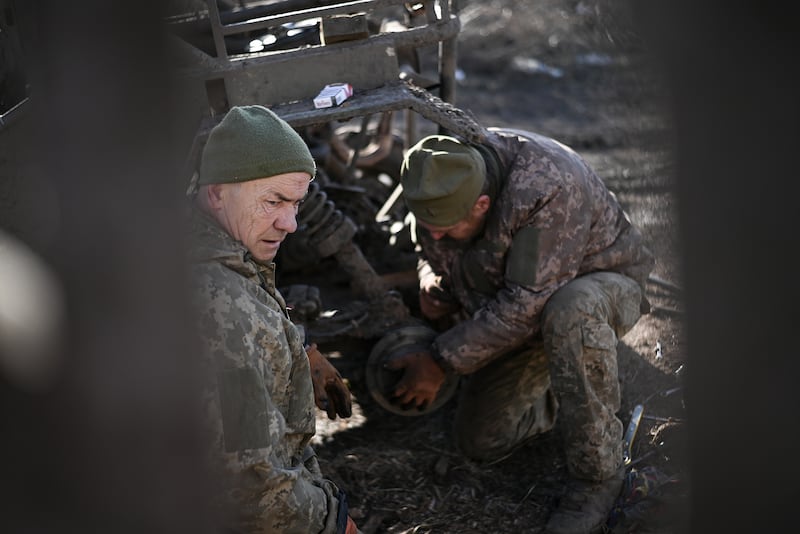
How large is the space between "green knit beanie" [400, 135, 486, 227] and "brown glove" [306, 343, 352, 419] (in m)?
0.86

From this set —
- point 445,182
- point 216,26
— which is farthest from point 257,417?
point 216,26

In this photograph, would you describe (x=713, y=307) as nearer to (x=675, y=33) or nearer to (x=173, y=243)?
(x=675, y=33)

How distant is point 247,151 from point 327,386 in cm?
132

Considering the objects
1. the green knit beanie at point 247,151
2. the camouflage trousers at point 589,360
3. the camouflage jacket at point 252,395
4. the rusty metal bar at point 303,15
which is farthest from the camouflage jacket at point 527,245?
the green knit beanie at point 247,151

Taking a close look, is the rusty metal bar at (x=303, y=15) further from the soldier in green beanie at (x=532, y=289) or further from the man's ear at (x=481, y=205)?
the man's ear at (x=481, y=205)

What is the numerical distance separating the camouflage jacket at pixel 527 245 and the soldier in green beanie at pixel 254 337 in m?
1.36

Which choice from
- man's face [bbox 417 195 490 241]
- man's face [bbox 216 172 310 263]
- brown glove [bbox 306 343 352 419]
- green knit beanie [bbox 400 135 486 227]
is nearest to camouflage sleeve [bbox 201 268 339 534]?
man's face [bbox 216 172 310 263]

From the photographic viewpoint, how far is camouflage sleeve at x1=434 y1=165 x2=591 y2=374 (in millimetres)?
4234

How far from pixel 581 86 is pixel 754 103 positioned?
37.1ft

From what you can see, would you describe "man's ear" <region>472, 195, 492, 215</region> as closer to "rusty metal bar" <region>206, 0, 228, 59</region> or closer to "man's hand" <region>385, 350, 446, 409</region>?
"man's hand" <region>385, 350, 446, 409</region>

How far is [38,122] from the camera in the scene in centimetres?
129

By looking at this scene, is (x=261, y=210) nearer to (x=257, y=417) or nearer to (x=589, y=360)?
(x=257, y=417)

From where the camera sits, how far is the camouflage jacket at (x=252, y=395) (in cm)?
270

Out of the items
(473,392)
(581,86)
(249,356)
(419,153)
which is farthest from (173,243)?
(581,86)
